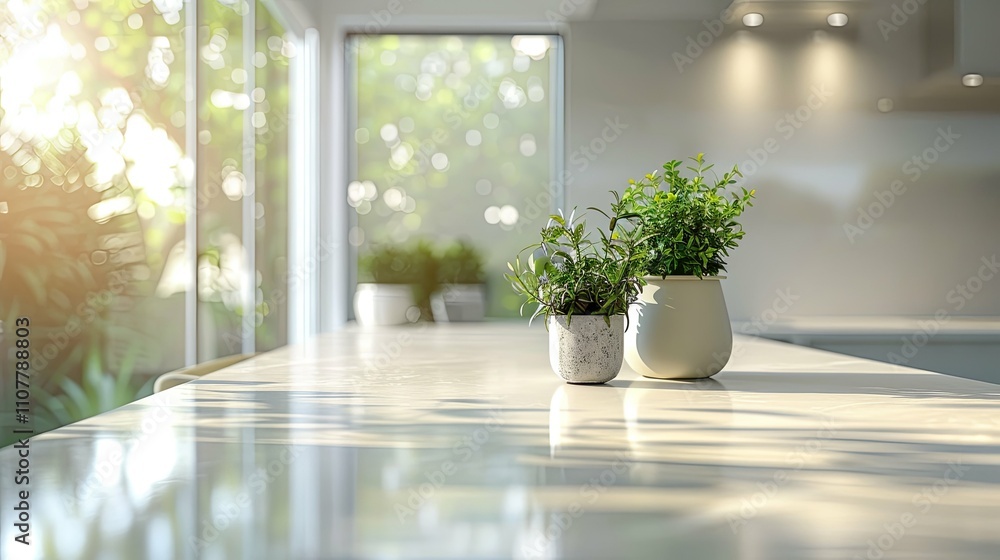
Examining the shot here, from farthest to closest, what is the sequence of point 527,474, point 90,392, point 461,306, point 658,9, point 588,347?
point 461,306 → point 658,9 → point 90,392 → point 588,347 → point 527,474

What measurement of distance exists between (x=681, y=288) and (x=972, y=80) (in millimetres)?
2651

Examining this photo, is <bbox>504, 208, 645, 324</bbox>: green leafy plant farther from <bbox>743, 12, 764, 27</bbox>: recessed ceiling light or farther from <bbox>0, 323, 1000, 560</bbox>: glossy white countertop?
<bbox>743, 12, 764, 27</bbox>: recessed ceiling light

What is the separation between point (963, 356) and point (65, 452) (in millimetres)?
3006

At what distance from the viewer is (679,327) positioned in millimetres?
1246

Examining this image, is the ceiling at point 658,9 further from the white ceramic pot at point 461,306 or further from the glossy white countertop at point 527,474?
the glossy white countertop at point 527,474

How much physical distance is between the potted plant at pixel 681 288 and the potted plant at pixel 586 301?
0.05 meters

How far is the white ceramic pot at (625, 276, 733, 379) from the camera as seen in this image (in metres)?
1.25

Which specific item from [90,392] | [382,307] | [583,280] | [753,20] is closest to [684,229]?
[583,280]

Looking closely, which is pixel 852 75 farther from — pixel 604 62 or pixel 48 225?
pixel 48 225

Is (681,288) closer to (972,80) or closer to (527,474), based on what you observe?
(527,474)

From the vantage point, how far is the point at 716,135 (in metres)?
3.49

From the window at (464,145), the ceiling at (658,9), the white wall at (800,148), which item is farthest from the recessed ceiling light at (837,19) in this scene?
the window at (464,145)

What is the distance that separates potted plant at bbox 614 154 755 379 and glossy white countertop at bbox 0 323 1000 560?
0.22 feet

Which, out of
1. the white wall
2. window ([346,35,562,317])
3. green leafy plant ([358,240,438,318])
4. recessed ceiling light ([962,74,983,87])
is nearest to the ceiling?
the white wall
